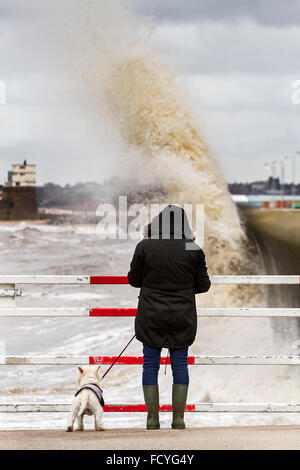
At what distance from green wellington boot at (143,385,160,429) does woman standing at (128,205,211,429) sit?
0.23m

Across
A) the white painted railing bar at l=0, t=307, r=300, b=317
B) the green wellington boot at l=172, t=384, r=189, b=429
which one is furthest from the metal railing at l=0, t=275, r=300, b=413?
the green wellington boot at l=172, t=384, r=189, b=429

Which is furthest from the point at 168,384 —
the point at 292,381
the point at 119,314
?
the point at 119,314

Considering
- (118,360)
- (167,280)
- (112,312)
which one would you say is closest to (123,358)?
(118,360)

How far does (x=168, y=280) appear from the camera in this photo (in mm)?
5430

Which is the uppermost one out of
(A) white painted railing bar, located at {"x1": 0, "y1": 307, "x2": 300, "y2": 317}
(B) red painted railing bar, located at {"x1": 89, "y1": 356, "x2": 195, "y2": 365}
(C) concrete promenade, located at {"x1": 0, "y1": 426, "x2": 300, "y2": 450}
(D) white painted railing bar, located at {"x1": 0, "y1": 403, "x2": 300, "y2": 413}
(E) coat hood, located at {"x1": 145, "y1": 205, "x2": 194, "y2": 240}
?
(E) coat hood, located at {"x1": 145, "y1": 205, "x2": 194, "y2": 240}

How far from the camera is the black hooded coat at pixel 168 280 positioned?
5.43 metres

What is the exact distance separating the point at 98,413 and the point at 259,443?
3.84 ft

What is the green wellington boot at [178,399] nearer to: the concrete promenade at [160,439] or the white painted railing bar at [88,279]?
the concrete promenade at [160,439]

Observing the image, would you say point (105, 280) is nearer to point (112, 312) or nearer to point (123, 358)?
point (112, 312)

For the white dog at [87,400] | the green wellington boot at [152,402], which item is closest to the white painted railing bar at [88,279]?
the white dog at [87,400]

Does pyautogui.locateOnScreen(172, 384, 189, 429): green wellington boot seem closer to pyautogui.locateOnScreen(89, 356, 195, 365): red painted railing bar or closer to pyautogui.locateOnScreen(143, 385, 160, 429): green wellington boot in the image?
pyautogui.locateOnScreen(143, 385, 160, 429): green wellington boot

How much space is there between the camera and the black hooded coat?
17.8 feet
